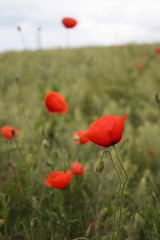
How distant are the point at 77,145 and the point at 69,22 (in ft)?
4.00

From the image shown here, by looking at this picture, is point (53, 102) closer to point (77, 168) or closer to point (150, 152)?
point (77, 168)

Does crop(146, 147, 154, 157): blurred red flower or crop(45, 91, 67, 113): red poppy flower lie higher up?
crop(45, 91, 67, 113): red poppy flower

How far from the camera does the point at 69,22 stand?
8.46 ft

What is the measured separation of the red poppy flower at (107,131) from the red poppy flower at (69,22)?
182cm

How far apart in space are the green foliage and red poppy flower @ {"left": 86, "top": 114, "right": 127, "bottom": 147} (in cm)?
34

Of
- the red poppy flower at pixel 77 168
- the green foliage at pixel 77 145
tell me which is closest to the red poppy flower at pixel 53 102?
the green foliage at pixel 77 145

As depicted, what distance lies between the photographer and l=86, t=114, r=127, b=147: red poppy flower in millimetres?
942

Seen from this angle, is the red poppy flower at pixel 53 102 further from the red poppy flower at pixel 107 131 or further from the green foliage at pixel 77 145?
the red poppy flower at pixel 107 131

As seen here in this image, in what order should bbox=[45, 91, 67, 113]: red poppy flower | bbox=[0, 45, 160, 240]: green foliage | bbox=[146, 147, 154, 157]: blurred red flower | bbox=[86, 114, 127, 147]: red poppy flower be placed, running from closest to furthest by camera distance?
bbox=[86, 114, 127, 147]: red poppy flower < bbox=[0, 45, 160, 240]: green foliage < bbox=[45, 91, 67, 113]: red poppy flower < bbox=[146, 147, 154, 157]: blurred red flower

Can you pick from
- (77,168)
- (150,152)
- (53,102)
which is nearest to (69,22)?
(53,102)

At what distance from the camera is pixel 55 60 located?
7.30 meters

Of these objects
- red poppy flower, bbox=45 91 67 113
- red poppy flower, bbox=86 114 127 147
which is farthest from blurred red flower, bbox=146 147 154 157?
red poppy flower, bbox=86 114 127 147

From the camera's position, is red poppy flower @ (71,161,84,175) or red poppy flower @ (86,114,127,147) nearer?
red poppy flower @ (86,114,127,147)

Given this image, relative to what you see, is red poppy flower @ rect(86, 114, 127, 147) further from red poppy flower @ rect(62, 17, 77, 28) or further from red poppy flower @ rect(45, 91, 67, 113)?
red poppy flower @ rect(62, 17, 77, 28)
